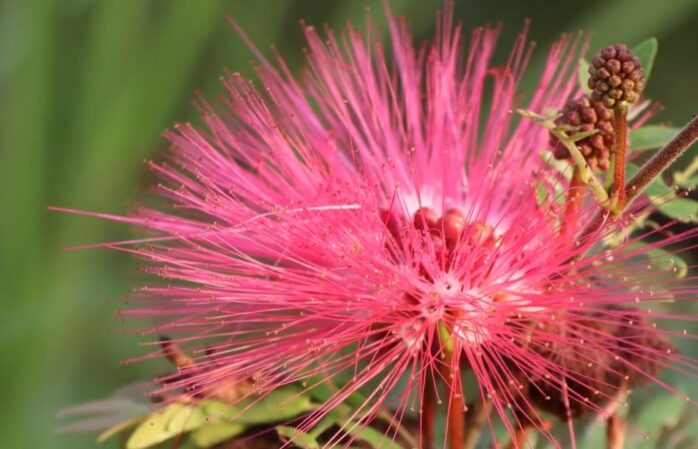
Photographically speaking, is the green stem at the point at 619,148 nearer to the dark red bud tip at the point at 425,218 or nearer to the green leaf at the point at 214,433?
the dark red bud tip at the point at 425,218

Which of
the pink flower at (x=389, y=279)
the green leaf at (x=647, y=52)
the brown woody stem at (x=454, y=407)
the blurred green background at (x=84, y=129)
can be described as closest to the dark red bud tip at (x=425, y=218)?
the pink flower at (x=389, y=279)

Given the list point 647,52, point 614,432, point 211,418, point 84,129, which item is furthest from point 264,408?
point 84,129

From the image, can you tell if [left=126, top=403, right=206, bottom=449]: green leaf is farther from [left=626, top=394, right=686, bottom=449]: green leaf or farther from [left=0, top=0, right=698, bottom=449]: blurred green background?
[left=0, top=0, right=698, bottom=449]: blurred green background

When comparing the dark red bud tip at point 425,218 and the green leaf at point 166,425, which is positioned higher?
the dark red bud tip at point 425,218

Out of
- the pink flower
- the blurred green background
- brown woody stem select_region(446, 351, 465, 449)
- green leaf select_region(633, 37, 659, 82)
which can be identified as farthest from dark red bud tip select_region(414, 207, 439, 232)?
the blurred green background

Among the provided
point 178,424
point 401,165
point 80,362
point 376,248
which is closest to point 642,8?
point 401,165

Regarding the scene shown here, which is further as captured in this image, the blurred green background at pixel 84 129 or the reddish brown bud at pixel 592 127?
the blurred green background at pixel 84 129

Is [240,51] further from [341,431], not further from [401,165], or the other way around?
[341,431]
